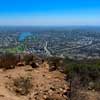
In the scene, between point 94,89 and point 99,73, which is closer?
point 94,89

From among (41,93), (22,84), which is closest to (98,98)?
(41,93)

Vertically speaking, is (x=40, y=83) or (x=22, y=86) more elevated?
(x=22, y=86)

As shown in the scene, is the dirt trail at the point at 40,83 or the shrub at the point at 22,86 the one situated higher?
the shrub at the point at 22,86

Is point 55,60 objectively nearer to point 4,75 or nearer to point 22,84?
point 4,75

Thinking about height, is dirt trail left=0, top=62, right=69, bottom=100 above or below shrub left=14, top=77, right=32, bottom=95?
below

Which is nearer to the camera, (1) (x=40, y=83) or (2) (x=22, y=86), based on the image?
(2) (x=22, y=86)

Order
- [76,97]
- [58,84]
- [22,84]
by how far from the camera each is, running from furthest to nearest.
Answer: [58,84] → [22,84] → [76,97]

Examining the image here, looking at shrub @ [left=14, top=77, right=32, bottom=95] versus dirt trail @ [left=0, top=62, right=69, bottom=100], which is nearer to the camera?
dirt trail @ [left=0, top=62, right=69, bottom=100]

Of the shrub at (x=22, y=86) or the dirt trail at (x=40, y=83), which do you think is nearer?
the dirt trail at (x=40, y=83)
